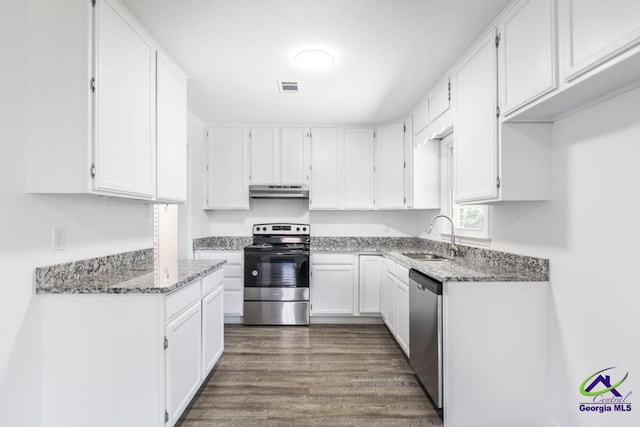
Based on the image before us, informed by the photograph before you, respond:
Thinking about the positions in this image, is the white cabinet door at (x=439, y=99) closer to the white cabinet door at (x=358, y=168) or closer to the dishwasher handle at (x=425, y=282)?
the white cabinet door at (x=358, y=168)

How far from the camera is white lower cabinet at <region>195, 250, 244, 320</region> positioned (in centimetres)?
357

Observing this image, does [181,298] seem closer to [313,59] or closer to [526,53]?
[313,59]

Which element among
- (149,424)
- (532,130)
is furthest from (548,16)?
(149,424)

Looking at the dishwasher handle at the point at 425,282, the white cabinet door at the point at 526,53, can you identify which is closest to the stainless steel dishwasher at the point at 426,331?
the dishwasher handle at the point at 425,282

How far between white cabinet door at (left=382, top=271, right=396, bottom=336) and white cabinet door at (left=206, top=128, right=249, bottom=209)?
1921 millimetres

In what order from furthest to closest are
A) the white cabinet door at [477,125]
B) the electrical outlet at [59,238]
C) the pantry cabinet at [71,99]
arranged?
the white cabinet door at [477,125] → the electrical outlet at [59,238] → the pantry cabinet at [71,99]

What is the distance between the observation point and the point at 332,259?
3.62 metres

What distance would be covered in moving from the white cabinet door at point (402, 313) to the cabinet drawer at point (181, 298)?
1.63 metres

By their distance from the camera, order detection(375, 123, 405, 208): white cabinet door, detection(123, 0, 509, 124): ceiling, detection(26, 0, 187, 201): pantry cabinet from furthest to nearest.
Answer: detection(375, 123, 405, 208): white cabinet door < detection(123, 0, 509, 124): ceiling < detection(26, 0, 187, 201): pantry cabinet

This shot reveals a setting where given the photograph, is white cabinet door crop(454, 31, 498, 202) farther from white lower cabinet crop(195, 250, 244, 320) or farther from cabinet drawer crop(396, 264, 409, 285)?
white lower cabinet crop(195, 250, 244, 320)

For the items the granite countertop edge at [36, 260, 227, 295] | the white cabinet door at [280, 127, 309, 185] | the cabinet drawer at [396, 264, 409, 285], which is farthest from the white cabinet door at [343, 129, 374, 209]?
the granite countertop edge at [36, 260, 227, 295]

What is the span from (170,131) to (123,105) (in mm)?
543

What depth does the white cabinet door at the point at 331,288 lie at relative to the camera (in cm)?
360

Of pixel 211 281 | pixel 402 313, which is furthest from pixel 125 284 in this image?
pixel 402 313
